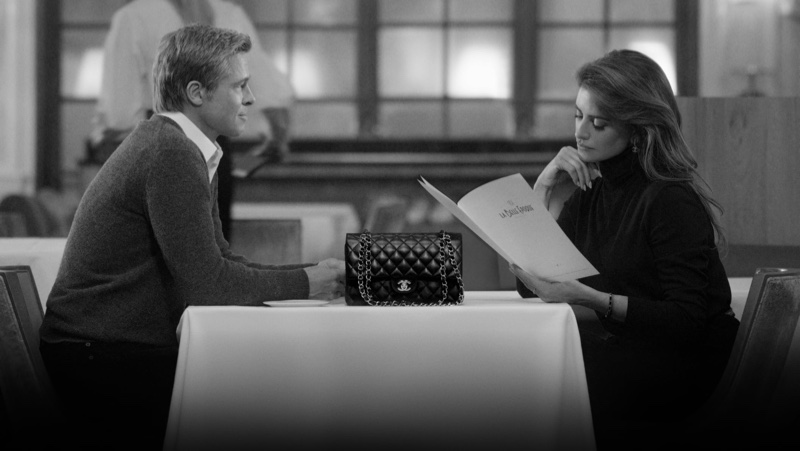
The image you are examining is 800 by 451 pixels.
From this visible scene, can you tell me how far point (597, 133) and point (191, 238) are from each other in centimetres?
81

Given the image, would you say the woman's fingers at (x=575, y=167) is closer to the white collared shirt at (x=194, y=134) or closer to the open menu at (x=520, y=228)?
the open menu at (x=520, y=228)

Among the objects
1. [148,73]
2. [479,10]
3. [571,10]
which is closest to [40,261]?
[148,73]

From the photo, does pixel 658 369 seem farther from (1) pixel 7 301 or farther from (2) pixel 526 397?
(1) pixel 7 301

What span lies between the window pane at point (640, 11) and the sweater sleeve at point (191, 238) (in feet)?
19.0

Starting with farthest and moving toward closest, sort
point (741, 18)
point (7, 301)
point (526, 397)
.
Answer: point (741, 18), point (7, 301), point (526, 397)

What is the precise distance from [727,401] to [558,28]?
5.53 meters

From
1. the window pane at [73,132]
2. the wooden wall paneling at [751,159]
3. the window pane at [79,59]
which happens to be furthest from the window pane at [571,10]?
the wooden wall paneling at [751,159]

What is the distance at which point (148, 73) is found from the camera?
5.04 meters

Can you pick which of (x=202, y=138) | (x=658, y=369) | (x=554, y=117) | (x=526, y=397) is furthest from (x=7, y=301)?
(x=554, y=117)

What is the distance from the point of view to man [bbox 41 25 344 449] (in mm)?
1567

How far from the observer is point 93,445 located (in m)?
1.69

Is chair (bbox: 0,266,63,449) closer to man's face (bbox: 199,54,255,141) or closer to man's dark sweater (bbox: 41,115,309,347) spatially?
man's dark sweater (bbox: 41,115,309,347)

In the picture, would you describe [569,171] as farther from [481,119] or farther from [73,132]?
[73,132]

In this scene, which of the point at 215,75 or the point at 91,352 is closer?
the point at 91,352
